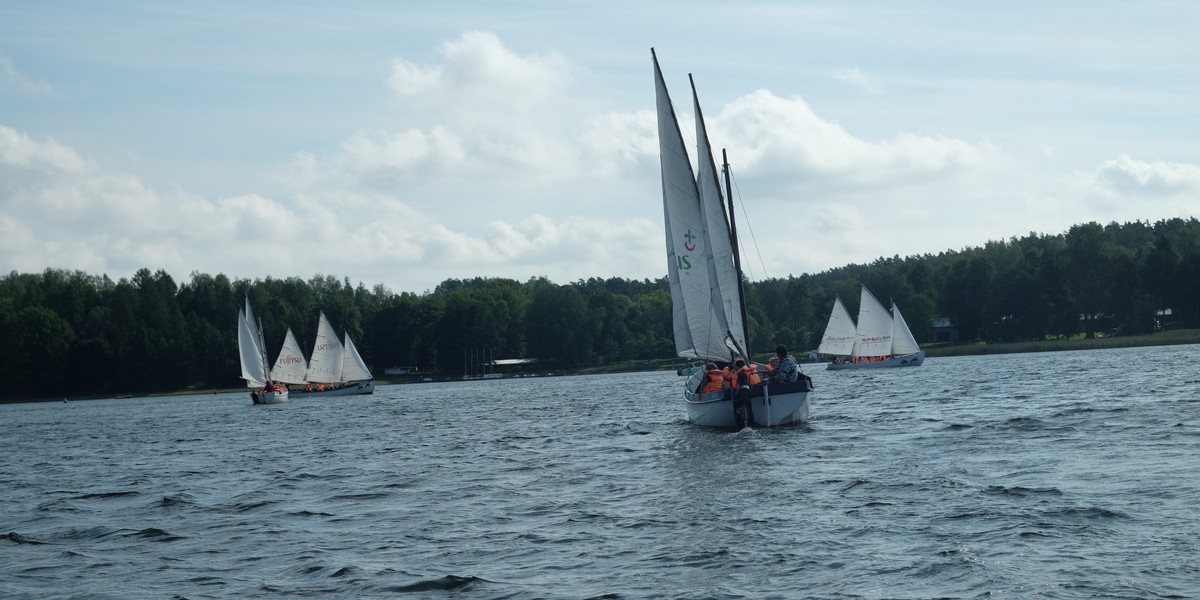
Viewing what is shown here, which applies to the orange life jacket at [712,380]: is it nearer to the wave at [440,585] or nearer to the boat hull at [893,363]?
the wave at [440,585]

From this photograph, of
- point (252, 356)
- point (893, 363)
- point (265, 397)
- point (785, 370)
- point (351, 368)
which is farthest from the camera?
point (893, 363)

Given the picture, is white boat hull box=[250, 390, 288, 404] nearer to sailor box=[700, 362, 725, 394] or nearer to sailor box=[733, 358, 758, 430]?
sailor box=[700, 362, 725, 394]

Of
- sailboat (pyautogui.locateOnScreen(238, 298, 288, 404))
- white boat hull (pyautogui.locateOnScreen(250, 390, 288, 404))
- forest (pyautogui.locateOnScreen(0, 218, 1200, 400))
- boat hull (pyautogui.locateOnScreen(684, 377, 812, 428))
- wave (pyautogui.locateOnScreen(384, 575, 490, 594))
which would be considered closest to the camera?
wave (pyautogui.locateOnScreen(384, 575, 490, 594))

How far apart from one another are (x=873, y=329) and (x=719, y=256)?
223 ft

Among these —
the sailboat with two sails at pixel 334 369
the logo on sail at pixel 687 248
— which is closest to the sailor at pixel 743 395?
the logo on sail at pixel 687 248

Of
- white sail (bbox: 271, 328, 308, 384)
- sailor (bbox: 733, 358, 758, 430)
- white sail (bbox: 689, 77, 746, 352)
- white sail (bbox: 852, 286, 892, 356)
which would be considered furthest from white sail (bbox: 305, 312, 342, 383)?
sailor (bbox: 733, 358, 758, 430)

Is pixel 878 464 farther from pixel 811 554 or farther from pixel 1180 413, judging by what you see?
pixel 1180 413

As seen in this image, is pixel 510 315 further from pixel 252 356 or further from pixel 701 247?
pixel 701 247

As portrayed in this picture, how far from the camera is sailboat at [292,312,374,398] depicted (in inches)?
3947

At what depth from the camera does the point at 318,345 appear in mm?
100312

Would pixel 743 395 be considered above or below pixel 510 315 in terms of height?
below

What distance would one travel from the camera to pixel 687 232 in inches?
1590

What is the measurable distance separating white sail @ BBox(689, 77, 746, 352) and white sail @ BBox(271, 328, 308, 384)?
68404 mm

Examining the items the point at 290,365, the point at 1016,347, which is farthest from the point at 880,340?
the point at 290,365
